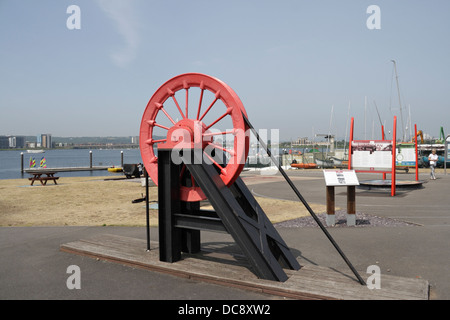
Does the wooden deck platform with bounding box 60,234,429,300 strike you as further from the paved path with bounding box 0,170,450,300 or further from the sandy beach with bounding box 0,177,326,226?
the sandy beach with bounding box 0,177,326,226

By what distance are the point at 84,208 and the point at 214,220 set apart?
8.34m

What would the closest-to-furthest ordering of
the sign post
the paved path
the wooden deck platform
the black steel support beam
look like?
1. the wooden deck platform
2. the paved path
3. the black steel support beam
4. the sign post

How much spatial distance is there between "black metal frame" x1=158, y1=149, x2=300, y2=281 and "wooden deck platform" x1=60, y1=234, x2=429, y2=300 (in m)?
0.21

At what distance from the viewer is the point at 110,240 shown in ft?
23.3

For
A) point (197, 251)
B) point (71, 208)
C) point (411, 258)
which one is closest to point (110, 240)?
point (197, 251)

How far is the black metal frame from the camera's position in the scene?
5.09 metres

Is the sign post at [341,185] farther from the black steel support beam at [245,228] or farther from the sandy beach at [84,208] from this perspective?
the black steel support beam at [245,228]

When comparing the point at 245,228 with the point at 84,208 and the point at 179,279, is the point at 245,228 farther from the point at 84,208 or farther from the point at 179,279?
the point at 84,208

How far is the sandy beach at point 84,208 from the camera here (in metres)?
10.2

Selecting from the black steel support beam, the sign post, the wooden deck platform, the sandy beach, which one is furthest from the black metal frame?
the sandy beach

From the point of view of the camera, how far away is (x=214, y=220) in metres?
5.48

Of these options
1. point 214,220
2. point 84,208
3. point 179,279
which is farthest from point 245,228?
point 84,208

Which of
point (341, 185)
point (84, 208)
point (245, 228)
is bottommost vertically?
point (84, 208)
